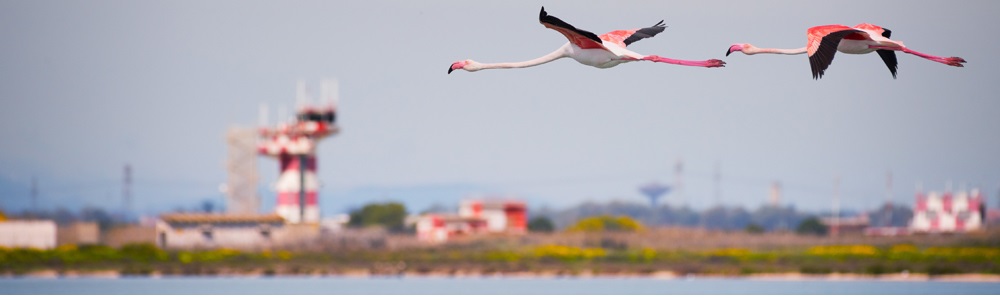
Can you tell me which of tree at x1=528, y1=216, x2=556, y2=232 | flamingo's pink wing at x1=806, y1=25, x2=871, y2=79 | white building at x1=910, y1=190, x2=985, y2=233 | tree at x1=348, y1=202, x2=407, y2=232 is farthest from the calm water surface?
white building at x1=910, y1=190, x2=985, y2=233

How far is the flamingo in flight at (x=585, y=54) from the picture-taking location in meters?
24.3

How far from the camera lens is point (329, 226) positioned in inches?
3720

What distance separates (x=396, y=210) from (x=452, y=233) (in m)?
21.8

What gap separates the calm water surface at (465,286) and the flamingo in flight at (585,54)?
A: 32.5 meters

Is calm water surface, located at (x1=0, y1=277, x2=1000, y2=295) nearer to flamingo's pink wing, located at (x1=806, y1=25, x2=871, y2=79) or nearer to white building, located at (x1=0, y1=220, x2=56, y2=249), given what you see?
white building, located at (x1=0, y1=220, x2=56, y2=249)

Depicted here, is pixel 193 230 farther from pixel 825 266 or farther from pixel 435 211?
pixel 435 211

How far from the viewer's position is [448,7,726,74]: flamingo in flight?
24344 millimetres

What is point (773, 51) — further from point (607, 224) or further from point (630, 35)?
point (607, 224)

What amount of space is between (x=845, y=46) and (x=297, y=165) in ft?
214

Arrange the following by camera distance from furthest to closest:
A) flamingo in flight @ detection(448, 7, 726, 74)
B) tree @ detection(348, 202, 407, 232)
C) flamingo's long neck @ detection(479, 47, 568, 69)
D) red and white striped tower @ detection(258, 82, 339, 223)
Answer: tree @ detection(348, 202, 407, 232), red and white striped tower @ detection(258, 82, 339, 223), flamingo's long neck @ detection(479, 47, 568, 69), flamingo in flight @ detection(448, 7, 726, 74)

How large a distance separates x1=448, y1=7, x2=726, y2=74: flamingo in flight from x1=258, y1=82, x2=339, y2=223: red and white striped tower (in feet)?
204

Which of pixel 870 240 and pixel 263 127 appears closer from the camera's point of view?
pixel 870 240

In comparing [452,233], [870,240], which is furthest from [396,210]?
[870,240]

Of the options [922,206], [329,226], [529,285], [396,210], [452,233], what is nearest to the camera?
[529,285]
